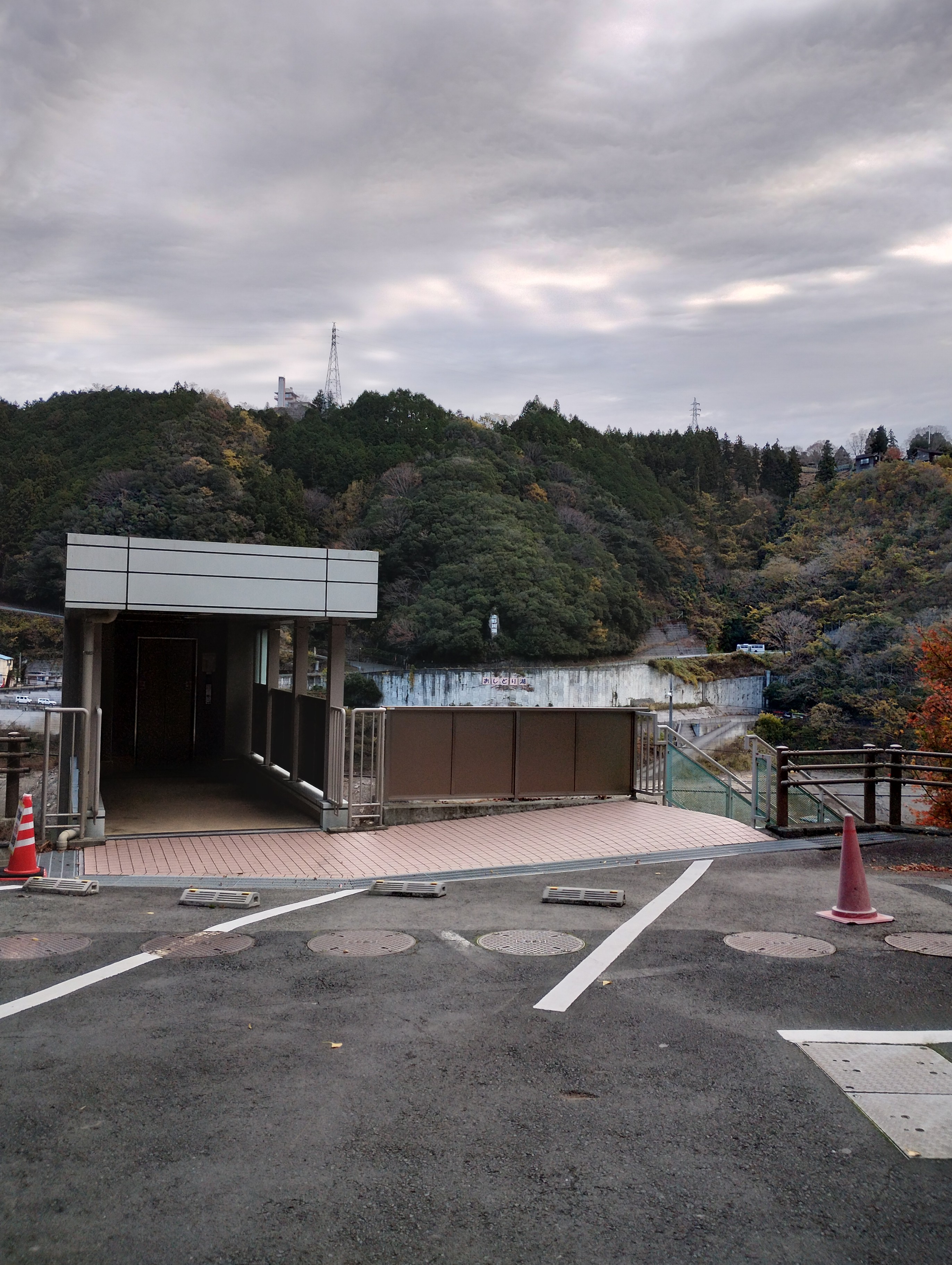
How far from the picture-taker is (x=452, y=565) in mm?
83188

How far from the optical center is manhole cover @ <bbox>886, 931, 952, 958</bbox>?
7.04 metres

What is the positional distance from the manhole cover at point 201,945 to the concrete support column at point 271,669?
28.7 feet

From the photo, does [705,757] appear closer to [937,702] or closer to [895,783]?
[895,783]

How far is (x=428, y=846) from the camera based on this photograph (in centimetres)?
1148

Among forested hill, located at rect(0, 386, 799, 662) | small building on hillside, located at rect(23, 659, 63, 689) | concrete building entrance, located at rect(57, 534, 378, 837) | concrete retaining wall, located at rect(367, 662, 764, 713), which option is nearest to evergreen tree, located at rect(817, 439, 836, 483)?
forested hill, located at rect(0, 386, 799, 662)

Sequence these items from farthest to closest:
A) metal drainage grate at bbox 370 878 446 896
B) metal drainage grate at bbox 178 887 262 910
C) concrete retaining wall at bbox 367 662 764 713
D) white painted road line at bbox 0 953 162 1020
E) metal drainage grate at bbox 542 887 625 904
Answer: concrete retaining wall at bbox 367 662 764 713
metal drainage grate at bbox 370 878 446 896
metal drainage grate at bbox 542 887 625 904
metal drainage grate at bbox 178 887 262 910
white painted road line at bbox 0 953 162 1020

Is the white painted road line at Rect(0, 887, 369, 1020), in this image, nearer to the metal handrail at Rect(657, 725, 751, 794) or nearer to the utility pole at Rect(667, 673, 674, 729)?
the metal handrail at Rect(657, 725, 751, 794)

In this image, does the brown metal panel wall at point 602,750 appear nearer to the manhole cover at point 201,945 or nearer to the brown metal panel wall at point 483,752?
the brown metal panel wall at point 483,752

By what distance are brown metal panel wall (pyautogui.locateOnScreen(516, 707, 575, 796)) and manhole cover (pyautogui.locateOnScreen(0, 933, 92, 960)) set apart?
712 centimetres

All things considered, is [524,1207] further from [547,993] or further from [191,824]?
[191,824]

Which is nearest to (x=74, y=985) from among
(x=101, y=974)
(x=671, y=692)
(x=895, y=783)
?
(x=101, y=974)

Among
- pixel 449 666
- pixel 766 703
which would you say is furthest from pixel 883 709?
pixel 449 666

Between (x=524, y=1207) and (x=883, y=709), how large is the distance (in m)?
58.4

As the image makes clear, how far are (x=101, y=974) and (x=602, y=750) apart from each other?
870 cm
